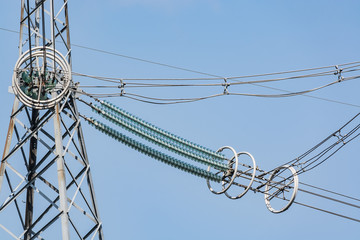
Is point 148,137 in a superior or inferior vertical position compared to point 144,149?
superior

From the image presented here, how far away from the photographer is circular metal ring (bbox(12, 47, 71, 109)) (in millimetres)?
23500

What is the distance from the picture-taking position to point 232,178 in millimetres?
25922

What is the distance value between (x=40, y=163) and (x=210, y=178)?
575cm

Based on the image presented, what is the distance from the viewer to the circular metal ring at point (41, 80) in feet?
77.1

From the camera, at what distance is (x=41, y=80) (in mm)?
23516

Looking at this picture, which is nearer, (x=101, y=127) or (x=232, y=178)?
(x=101, y=127)

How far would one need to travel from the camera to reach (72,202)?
75.0 ft

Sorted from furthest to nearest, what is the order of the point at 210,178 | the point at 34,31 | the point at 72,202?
the point at 210,178, the point at 34,31, the point at 72,202

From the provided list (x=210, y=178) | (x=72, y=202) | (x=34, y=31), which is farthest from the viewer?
(x=210, y=178)

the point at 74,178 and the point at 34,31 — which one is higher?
the point at 34,31

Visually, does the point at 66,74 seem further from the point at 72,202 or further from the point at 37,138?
the point at 72,202

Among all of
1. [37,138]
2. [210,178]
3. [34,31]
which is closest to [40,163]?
[37,138]

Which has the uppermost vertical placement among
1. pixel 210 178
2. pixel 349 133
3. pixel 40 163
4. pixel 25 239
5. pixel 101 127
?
pixel 349 133

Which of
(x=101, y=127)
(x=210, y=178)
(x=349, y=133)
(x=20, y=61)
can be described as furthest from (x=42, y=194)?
(x=349, y=133)
